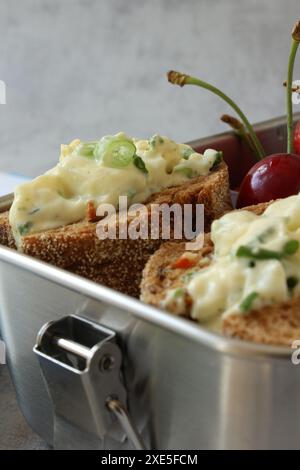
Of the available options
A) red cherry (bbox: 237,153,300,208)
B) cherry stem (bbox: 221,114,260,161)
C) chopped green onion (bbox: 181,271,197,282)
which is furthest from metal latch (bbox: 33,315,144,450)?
cherry stem (bbox: 221,114,260,161)

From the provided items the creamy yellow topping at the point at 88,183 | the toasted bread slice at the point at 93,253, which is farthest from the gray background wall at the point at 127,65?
the toasted bread slice at the point at 93,253

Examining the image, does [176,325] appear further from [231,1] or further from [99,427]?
[231,1]

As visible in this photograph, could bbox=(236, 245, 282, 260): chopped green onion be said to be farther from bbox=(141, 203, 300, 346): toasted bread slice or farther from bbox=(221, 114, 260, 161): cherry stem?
bbox=(221, 114, 260, 161): cherry stem

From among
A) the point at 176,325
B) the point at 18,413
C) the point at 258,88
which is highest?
the point at 258,88

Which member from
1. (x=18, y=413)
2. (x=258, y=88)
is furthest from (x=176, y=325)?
(x=258, y=88)

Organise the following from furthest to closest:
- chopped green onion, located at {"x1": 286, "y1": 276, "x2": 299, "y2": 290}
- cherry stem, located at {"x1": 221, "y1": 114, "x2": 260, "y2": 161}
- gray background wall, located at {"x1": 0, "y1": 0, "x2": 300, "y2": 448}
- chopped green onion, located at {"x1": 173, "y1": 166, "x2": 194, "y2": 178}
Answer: gray background wall, located at {"x1": 0, "y1": 0, "x2": 300, "y2": 448} → cherry stem, located at {"x1": 221, "y1": 114, "x2": 260, "y2": 161} → chopped green onion, located at {"x1": 173, "y1": 166, "x2": 194, "y2": 178} → chopped green onion, located at {"x1": 286, "y1": 276, "x2": 299, "y2": 290}
